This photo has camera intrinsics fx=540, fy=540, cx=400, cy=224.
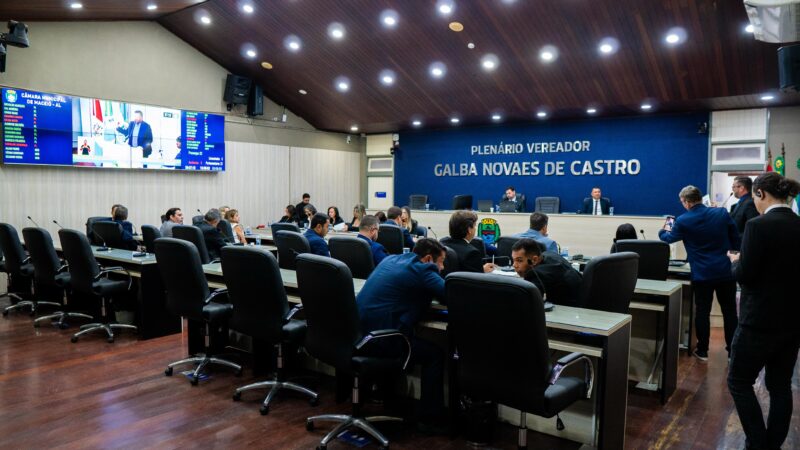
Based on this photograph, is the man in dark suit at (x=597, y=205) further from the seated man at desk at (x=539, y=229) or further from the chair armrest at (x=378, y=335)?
the chair armrest at (x=378, y=335)

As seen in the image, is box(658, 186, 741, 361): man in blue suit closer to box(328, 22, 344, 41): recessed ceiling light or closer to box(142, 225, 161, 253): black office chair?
box(142, 225, 161, 253): black office chair

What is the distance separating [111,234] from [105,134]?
3.38 m


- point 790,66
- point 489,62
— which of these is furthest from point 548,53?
point 790,66

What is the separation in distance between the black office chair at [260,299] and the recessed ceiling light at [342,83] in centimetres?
749

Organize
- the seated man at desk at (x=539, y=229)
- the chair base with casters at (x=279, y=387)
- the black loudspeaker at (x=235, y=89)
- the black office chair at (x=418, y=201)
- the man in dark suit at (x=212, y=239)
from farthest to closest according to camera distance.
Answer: the black office chair at (x=418, y=201)
the black loudspeaker at (x=235, y=89)
the man in dark suit at (x=212, y=239)
the seated man at desk at (x=539, y=229)
the chair base with casters at (x=279, y=387)

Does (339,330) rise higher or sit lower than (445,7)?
lower

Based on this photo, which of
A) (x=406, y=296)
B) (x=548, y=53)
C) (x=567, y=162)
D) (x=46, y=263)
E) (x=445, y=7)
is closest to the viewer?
(x=406, y=296)

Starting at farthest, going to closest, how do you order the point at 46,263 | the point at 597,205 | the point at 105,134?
the point at 597,205
the point at 105,134
the point at 46,263

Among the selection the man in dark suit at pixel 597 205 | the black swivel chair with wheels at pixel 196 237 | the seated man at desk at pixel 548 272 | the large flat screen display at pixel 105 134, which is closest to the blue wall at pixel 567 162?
the man in dark suit at pixel 597 205

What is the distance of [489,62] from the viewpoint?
28.7 feet

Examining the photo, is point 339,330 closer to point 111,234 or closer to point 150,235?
point 150,235

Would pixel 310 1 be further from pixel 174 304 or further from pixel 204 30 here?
pixel 174 304

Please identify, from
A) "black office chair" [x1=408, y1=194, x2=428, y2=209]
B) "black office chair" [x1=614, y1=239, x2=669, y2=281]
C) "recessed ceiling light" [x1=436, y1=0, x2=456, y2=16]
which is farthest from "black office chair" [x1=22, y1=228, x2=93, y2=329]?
"black office chair" [x1=408, y1=194, x2=428, y2=209]

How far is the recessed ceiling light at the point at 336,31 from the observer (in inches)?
341
